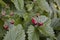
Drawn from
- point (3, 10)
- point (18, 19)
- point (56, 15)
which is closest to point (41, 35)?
point (18, 19)

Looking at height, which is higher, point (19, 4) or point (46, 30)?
point (19, 4)

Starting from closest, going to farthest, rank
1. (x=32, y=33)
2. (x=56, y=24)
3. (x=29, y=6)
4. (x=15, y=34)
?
(x=15, y=34)
(x=32, y=33)
(x=56, y=24)
(x=29, y=6)

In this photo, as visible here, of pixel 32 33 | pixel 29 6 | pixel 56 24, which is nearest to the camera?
pixel 32 33

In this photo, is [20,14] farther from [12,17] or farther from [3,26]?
[3,26]

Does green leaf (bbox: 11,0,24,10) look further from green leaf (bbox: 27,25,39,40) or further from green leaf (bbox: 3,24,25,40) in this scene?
green leaf (bbox: 3,24,25,40)

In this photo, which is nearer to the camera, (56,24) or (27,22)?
(27,22)

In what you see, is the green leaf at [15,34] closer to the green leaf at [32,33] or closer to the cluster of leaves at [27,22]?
the cluster of leaves at [27,22]

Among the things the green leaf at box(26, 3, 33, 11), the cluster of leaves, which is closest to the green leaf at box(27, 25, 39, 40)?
the cluster of leaves

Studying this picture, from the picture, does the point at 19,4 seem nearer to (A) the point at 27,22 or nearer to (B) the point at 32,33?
(A) the point at 27,22

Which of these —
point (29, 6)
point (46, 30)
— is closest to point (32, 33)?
point (46, 30)
